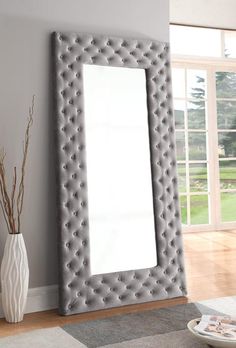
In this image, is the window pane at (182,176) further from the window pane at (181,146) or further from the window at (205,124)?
the window pane at (181,146)

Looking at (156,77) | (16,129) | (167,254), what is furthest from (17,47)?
(167,254)

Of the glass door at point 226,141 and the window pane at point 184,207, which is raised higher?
the glass door at point 226,141

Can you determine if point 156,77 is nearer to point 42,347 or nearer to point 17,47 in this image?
point 17,47

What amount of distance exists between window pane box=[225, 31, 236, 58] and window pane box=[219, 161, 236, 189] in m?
1.57

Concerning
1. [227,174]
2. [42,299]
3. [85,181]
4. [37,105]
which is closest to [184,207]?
[227,174]

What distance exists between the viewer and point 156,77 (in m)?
4.03

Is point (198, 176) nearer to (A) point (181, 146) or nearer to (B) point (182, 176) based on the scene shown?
(B) point (182, 176)

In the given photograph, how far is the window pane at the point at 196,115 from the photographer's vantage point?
276 inches

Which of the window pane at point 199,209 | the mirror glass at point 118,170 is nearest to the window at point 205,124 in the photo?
the window pane at point 199,209

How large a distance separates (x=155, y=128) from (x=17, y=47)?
1231 mm

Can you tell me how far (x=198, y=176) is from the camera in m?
7.01

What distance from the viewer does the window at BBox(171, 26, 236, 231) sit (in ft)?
22.6

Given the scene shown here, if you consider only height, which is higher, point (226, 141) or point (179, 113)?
point (179, 113)

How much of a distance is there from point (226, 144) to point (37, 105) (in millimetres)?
4179
